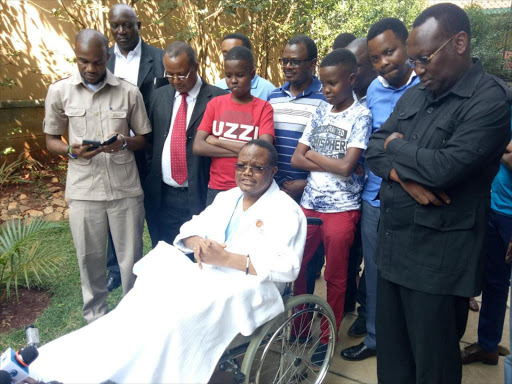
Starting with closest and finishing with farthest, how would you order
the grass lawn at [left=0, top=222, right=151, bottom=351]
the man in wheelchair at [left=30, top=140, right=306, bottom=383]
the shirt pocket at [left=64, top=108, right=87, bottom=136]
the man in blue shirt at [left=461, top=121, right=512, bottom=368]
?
1. the man in wheelchair at [left=30, top=140, right=306, bottom=383]
2. the man in blue shirt at [left=461, top=121, right=512, bottom=368]
3. the shirt pocket at [left=64, top=108, right=87, bottom=136]
4. the grass lawn at [left=0, top=222, right=151, bottom=351]

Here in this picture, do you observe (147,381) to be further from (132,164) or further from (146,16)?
(146,16)

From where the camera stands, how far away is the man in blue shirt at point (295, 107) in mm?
3402

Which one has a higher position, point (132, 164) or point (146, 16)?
point (146, 16)

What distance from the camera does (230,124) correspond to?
11.0ft

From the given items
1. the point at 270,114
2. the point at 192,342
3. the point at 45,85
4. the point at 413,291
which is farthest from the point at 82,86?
the point at 45,85

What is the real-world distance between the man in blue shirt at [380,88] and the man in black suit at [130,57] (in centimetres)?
193

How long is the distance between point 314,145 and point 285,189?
43 cm

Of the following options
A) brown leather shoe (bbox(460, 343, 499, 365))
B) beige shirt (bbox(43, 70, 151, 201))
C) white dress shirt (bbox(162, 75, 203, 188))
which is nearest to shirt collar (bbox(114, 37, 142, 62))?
white dress shirt (bbox(162, 75, 203, 188))

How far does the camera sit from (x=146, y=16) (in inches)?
299

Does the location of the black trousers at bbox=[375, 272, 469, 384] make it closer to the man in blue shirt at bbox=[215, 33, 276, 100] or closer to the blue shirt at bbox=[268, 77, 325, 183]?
the blue shirt at bbox=[268, 77, 325, 183]

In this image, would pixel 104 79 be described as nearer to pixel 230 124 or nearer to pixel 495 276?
pixel 230 124

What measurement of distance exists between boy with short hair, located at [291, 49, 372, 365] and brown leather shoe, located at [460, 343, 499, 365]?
921 millimetres

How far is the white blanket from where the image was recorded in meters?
2.12

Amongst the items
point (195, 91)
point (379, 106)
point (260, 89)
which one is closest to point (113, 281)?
point (195, 91)
